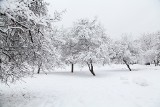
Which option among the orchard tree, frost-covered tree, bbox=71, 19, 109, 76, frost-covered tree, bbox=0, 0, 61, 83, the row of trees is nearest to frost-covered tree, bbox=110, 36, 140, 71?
the row of trees

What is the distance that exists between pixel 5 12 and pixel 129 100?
8.11 m

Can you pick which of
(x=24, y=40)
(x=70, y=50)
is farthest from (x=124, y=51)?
(x=24, y=40)

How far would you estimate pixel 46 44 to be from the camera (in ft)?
31.1

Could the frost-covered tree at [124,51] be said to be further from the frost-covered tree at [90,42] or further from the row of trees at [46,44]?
the frost-covered tree at [90,42]

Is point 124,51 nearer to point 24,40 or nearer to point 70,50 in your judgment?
point 70,50

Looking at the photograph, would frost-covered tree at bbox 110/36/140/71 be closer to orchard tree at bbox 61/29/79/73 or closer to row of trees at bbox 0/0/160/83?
row of trees at bbox 0/0/160/83

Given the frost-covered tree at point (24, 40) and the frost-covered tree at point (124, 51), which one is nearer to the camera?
the frost-covered tree at point (24, 40)

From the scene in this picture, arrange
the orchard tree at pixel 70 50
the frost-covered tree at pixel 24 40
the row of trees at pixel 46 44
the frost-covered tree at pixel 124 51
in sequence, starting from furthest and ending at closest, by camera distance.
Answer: the frost-covered tree at pixel 124 51 < the orchard tree at pixel 70 50 < the row of trees at pixel 46 44 < the frost-covered tree at pixel 24 40

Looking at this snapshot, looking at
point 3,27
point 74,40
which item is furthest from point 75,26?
point 3,27

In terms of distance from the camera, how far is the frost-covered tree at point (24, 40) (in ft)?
21.2

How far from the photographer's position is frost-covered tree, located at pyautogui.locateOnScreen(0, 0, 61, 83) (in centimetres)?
648

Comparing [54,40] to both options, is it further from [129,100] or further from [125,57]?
[125,57]

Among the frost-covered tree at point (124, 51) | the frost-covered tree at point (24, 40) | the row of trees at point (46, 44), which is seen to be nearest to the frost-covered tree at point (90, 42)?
the row of trees at point (46, 44)

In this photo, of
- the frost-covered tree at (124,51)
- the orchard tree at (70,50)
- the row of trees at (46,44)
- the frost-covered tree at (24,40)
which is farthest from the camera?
the frost-covered tree at (124,51)
